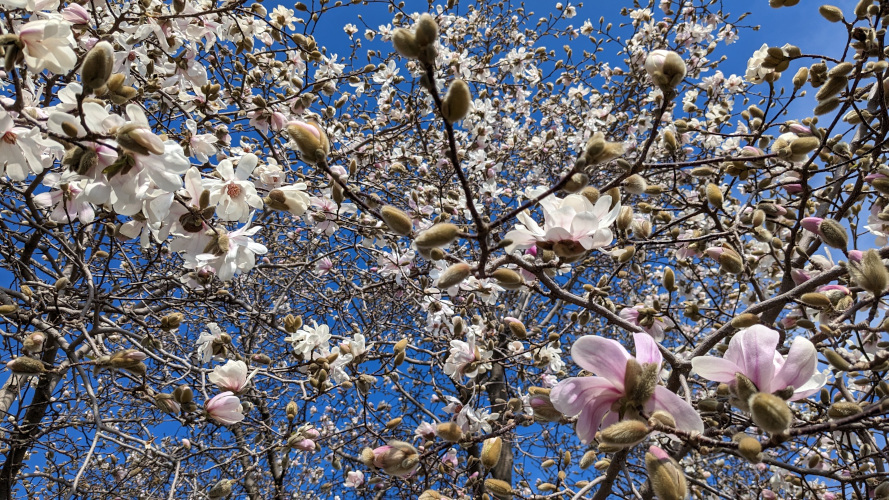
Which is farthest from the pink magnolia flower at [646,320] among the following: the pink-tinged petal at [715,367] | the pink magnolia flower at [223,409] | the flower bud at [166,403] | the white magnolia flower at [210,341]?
the white magnolia flower at [210,341]

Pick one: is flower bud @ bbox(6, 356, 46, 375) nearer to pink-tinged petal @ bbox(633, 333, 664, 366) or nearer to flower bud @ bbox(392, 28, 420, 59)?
flower bud @ bbox(392, 28, 420, 59)

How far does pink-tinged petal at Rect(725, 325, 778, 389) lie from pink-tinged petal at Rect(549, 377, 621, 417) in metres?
0.20

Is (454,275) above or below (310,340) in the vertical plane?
below

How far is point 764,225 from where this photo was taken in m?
1.65

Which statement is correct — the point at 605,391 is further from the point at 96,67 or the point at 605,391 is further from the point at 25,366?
the point at 25,366

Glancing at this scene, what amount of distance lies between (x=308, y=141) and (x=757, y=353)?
2.59ft

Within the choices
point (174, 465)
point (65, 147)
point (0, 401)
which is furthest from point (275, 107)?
point (0, 401)

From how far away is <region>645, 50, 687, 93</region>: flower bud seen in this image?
2.97 ft

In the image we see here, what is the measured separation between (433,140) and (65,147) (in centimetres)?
342

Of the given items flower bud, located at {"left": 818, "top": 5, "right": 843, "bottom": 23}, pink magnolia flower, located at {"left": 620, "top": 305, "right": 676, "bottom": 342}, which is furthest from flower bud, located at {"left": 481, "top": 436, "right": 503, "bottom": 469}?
flower bud, located at {"left": 818, "top": 5, "right": 843, "bottom": 23}

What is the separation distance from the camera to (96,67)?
0.86 m

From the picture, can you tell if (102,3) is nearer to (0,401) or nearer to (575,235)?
(0,401)

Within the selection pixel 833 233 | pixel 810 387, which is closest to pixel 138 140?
pixel 810 387

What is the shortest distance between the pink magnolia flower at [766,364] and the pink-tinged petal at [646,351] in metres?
0.05
